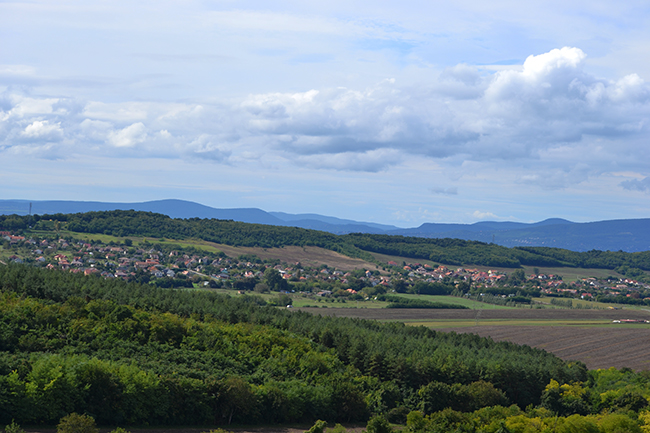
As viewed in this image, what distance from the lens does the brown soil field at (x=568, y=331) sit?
90800 mm

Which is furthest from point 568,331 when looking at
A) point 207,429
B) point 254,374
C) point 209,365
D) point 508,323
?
point 207,429

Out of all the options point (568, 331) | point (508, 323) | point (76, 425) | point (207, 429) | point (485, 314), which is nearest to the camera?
point (76, 425)

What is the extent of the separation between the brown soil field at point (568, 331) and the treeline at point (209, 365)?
14.7 meters

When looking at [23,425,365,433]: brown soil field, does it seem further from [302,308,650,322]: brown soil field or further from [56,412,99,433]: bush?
[302,308,650,322]: brown soil field

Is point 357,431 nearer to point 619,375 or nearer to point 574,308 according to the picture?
point 619,375

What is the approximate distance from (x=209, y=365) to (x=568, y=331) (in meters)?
82.9

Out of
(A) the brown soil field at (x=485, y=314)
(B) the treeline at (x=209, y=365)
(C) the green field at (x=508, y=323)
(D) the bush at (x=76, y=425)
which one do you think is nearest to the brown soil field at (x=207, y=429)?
(B) the treeline at (x=209, y=365)

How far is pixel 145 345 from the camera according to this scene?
178 feet

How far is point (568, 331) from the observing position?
113 metres

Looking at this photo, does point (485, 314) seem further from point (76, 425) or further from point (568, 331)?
point (76, 425)

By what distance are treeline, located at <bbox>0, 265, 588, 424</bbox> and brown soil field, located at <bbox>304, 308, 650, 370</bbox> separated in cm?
1467

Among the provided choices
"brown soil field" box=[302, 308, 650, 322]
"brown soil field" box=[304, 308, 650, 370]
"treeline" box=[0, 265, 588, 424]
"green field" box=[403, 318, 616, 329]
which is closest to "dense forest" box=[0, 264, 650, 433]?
"treeline" box=[0, 265, 588, 424]

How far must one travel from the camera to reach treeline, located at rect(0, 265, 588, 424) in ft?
129

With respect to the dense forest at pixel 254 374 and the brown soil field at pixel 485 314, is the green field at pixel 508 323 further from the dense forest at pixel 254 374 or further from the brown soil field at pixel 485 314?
the dense forest at pixel 254 374
